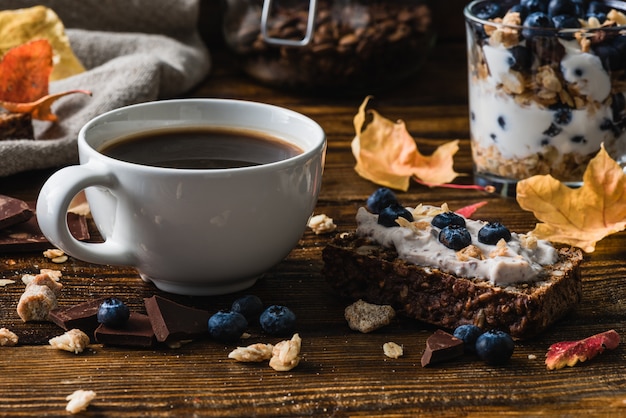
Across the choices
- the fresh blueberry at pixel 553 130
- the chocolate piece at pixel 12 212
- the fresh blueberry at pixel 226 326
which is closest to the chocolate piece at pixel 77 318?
the fresh blueberry at pixel 226 326

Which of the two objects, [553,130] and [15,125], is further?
Result: [15,125]

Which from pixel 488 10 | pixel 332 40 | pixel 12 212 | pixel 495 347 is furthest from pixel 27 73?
pixel 495 347

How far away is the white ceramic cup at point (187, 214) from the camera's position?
946 millimetres

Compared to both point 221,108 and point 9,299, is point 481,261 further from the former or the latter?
point 9,299

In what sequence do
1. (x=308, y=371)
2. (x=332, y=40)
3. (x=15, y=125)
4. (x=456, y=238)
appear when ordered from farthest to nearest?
(x=332, y=40), (x=15, y=125), (x=456, y=238), (x=308, y=371)

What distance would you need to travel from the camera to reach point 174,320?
3.11 feet

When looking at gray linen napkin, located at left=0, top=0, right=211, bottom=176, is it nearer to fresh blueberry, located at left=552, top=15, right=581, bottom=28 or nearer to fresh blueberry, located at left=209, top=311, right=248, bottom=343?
fresh blueberry, located at left=209, top=311, right=248, bottom=343

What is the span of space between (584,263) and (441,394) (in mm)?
391

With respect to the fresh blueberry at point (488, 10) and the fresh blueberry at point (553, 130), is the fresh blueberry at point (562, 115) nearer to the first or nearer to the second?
the fresh blueberry at point (553, 130)

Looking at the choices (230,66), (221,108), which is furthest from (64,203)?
(230,66)

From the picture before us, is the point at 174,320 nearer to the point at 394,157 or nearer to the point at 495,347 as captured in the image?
the point at 495,347

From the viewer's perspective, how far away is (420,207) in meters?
1.11

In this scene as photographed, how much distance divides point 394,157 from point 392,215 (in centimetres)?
43

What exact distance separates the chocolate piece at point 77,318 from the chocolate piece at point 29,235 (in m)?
0.20
